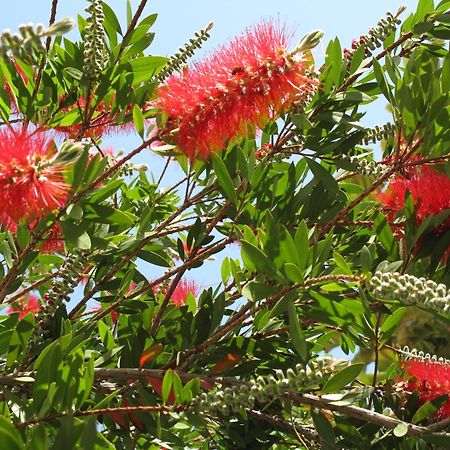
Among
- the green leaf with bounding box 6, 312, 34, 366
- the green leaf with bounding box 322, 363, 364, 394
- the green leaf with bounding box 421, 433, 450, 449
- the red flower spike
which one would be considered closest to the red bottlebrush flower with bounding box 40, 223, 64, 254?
the green leaf with bounding box 6, 312, 34, 366

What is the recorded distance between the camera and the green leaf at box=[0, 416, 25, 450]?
4.22 feet

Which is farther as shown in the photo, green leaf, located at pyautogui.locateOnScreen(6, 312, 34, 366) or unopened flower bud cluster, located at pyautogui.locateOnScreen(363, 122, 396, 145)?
unopened flower bud cluster, located at pyautogui.locateOnScreen(363, 122, 396, 145)

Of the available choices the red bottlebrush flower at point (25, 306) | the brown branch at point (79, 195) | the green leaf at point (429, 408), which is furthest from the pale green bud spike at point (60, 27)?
the red bottlebrush flower at point (25, 306)

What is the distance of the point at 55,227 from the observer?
1.97 m

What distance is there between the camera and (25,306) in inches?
104

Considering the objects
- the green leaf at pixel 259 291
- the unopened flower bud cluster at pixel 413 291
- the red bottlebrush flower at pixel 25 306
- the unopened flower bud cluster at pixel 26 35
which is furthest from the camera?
the red bottlebrush flower at pixel 25 306

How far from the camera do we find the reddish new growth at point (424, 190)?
1.82m

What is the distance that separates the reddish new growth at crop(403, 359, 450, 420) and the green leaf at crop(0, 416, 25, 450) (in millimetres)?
1018

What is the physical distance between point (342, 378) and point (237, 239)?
51cm

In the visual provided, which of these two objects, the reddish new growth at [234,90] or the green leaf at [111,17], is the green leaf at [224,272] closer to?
the reddish new growth at [234,90]

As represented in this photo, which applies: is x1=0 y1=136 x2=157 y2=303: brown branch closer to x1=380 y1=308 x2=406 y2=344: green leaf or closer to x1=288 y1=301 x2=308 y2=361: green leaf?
x1=288 y1=301 x2=308 y2=361: green leaf

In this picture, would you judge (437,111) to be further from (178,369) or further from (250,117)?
(178,369)

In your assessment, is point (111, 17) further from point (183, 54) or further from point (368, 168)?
point (368, 168)

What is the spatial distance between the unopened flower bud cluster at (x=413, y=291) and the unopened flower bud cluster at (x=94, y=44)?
3.31 feet
